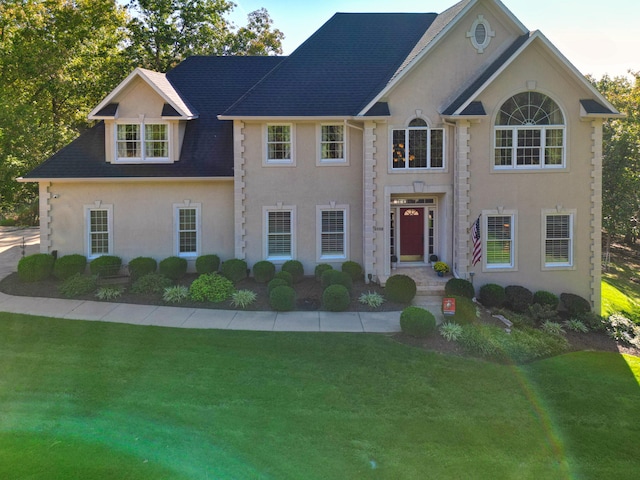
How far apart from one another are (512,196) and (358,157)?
5925mm

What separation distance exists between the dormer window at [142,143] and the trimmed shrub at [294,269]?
21.7 ft

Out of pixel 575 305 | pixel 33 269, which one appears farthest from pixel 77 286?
pixel 575 305

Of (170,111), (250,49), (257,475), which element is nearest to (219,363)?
(257,475)

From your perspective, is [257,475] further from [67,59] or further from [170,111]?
[67,59]

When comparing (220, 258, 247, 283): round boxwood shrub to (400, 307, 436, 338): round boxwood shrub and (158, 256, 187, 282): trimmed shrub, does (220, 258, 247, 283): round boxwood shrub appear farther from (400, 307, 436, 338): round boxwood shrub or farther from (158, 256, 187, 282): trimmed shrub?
(400, 307, 436, 338): round boxwood shrub

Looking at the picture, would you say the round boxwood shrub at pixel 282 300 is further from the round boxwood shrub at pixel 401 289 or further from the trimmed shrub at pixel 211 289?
the round boxwood shrub at pixel 401 289

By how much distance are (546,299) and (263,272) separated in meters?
10.1

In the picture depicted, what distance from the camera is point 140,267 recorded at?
17219mm

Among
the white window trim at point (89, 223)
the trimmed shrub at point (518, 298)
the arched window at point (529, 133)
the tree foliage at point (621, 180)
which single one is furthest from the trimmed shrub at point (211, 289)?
the tree foliage at point (621, 180)

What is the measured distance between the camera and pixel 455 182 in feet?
55.5

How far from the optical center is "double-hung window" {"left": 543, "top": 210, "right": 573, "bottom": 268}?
16812mm

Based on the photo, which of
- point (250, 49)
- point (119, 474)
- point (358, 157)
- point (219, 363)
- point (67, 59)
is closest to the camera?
point (119, 474)

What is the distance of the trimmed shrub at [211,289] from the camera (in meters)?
15.3

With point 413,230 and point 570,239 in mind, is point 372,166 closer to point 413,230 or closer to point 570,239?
point 413,230
